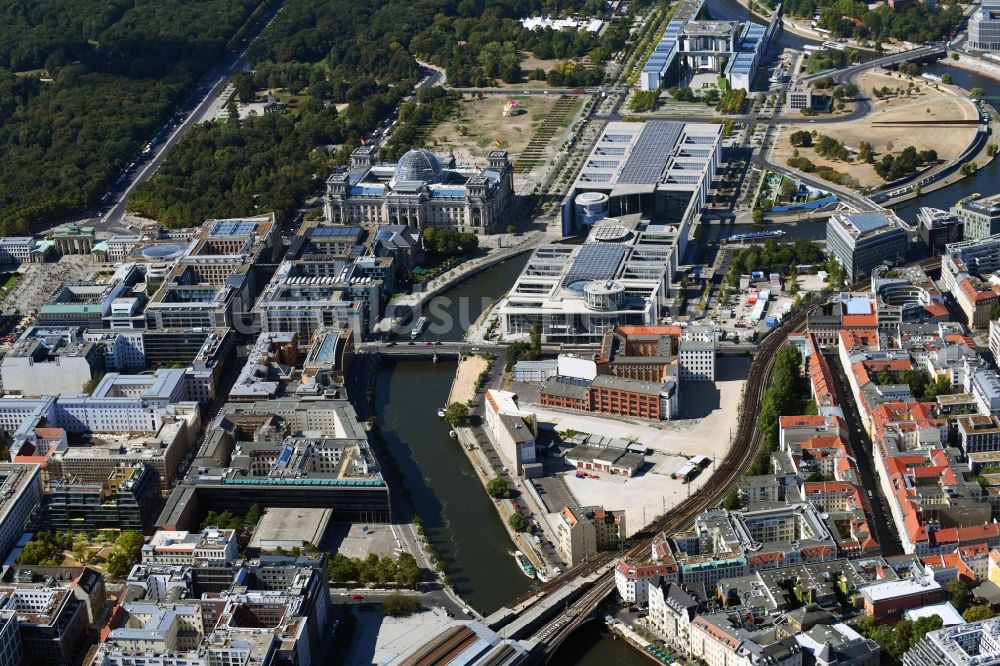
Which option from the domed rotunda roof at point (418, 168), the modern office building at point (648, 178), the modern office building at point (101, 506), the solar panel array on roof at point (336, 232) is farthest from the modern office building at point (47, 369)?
the modern office building at point (648, 178)

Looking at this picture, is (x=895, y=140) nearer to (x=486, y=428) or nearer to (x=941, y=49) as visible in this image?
(x=941, y=49)

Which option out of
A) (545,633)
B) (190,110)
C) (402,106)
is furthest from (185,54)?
(545,633)

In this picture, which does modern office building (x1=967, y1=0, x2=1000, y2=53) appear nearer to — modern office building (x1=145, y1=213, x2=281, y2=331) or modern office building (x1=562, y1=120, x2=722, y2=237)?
modern office building (x1=562, y1=120, x2=722, y2=237)

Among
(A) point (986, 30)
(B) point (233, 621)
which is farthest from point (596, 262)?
(A) point (986, 30)

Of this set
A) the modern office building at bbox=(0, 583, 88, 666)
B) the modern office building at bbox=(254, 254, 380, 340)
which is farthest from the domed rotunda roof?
the modern office building at bbox=(0, 583, 88, 666)

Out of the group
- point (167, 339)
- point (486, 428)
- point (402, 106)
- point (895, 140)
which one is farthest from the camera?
point (402, 106)

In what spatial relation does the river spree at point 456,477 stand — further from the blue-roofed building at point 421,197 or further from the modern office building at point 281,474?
the blue-roofed building at point 421,197
